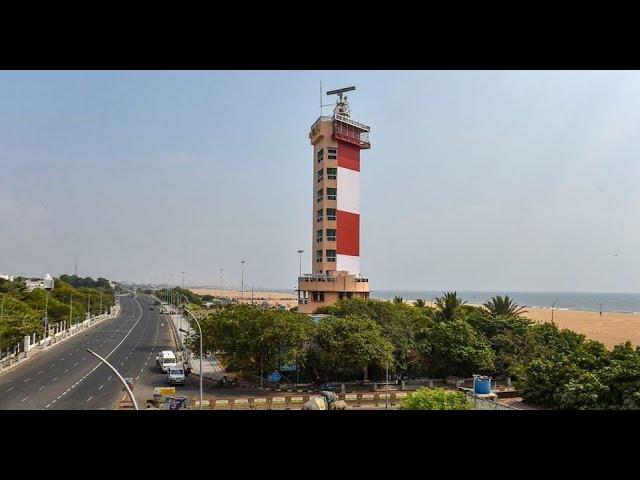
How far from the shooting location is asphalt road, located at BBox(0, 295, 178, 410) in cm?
1238

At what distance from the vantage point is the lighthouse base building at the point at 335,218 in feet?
81.4

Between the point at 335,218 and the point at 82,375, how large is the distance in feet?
42.5

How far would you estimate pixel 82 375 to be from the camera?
1588cm

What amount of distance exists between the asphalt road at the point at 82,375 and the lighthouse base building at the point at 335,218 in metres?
7.24

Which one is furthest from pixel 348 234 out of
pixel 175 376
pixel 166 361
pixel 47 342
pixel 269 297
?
pixel 269 297

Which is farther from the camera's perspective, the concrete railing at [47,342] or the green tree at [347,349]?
the concrete railing at [47,342]

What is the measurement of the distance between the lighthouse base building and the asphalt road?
724 cm

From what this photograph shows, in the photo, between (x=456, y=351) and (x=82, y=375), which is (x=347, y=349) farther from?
(x=82, y=375)

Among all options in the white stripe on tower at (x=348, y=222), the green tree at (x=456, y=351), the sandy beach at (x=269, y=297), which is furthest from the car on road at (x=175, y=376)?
the sandy beach at (x=269, y=297)

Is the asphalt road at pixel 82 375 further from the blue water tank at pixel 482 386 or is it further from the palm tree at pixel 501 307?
the palm tree at pixel 501 307

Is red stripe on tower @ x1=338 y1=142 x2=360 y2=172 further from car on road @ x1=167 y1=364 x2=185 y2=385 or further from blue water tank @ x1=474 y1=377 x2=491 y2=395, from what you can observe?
blue water tank @ x1=474 y1=377 x2=491 y2=395
